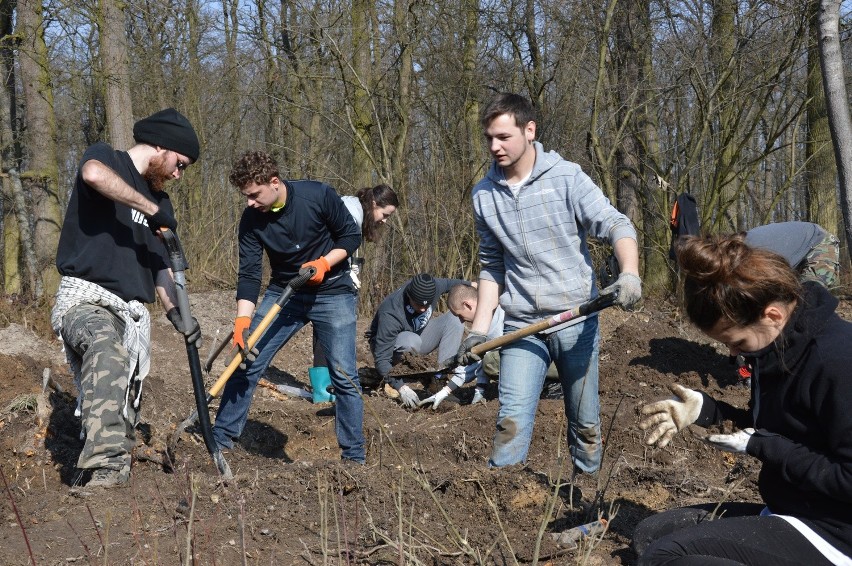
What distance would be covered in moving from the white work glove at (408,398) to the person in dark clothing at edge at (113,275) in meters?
2.97

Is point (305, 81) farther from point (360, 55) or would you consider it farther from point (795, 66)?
point (795, 66)

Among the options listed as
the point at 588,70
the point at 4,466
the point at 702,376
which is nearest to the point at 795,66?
the point at 588,70

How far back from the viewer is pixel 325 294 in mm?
4980

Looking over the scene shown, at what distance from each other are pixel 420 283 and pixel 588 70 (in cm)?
498

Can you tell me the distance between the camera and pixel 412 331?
8.13 meters

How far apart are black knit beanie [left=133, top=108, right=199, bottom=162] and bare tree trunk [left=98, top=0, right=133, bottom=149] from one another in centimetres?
659

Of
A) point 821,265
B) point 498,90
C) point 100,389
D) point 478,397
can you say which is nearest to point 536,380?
point 100,389

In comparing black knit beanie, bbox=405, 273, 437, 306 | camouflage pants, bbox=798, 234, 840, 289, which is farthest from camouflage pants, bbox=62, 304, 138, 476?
camouflage pants, bbox=798, 234, 840, 289

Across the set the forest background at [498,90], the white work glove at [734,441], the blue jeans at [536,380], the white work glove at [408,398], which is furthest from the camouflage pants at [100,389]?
the forest background at [498,90]

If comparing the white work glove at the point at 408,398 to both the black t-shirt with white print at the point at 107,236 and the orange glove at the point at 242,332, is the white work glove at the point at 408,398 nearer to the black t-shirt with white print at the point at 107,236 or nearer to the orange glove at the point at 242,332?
the orange glove at the point at 242,332

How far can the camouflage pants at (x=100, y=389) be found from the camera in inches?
160

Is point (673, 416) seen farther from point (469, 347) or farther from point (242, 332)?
point (242, 332)

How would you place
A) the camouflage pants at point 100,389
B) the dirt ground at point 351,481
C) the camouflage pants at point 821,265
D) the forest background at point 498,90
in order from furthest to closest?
the forest background at point 498,90, the camouflage pants at point 821,265, the camouflage pants at point 100,389, the dirt ground at point 351,481

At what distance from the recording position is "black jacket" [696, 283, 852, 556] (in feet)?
7.45
